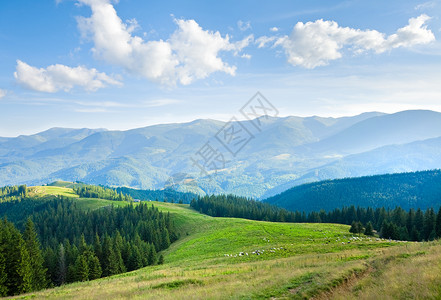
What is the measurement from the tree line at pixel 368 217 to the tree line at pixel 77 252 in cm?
5564

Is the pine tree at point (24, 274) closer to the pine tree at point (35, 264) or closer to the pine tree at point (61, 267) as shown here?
the pine tree at point (35, 264)

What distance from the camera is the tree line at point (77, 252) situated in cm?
4462

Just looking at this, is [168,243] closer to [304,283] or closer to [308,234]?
[308,234]

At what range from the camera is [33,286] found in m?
49.1

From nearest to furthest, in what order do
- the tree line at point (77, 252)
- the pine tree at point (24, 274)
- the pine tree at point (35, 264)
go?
1. the pine tree at point (24, 274)
2. the tree line at point (77, 252)
3. the pine tree at point (35, 264)

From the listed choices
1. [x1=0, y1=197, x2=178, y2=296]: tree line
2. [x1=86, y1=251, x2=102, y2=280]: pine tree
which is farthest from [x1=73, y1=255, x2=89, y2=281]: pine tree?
[x1=86, y1=251, x2=102, y2=280]: pine tree

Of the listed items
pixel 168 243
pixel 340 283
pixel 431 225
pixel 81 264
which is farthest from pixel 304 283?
pixel 431 225

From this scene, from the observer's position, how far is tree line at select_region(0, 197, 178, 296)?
4462 centimetres

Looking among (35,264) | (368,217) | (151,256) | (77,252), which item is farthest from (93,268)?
(368,217)

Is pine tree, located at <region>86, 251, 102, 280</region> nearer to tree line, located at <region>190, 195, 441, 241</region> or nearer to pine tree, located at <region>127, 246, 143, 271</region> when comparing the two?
pine tree, located at <region>127, 246, 143, 271</region>

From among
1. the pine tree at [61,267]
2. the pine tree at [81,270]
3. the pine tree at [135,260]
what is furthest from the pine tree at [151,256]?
the pine tree at [61,267]

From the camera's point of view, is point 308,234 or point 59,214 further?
point 59,214

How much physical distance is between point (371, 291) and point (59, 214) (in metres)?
176

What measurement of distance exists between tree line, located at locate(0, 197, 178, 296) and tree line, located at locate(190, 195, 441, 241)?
5564 centimetres
